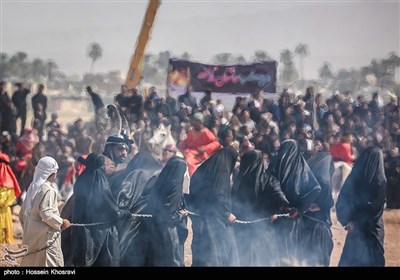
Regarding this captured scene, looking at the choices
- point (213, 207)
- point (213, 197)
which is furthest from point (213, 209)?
point (213, 197)

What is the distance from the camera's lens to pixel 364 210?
35.5ft

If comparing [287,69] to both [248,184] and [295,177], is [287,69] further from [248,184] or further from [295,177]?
[248,184]

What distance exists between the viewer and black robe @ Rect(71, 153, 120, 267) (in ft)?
33.3

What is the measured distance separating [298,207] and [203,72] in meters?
3.60

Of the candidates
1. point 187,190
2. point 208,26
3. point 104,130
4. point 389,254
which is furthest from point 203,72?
point 389,254

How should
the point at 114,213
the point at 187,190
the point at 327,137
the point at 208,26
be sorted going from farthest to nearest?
the point at 208,26
the point at 327,137
the point at 187,190
the point at 114,213

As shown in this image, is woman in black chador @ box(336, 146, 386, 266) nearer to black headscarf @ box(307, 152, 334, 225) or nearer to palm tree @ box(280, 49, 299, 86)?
black headscarf @ box(307, 152, 334, 225)

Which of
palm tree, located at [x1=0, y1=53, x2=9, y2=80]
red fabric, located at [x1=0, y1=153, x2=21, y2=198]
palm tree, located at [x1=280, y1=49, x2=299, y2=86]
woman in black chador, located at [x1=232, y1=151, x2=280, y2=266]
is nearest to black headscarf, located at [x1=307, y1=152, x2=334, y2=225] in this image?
woman in black chador, located at [x1=232, y1=151, x2=280, y2=266]

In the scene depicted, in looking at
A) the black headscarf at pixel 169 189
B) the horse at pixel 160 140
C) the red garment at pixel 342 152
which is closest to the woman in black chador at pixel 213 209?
the black headscarf at pixel 169 189

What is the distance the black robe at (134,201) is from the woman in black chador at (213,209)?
0.52 m

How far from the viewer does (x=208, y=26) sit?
43.7 ft

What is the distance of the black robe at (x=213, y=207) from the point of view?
10.6m
